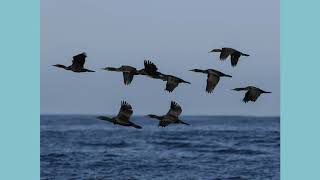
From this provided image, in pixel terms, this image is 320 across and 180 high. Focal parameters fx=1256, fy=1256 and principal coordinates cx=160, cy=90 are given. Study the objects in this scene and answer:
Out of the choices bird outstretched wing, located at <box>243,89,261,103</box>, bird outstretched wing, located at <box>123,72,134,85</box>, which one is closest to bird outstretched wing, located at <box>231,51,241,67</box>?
bird outstretched wing, located at <box>243,89,261,103</box>

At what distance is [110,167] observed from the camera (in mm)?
64625

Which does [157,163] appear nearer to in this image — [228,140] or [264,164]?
[264,164]

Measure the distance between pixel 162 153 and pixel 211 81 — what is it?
38.0 m

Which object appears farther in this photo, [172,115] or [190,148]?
[190,148]

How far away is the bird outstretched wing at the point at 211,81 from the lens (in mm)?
35391

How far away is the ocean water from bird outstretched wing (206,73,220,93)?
24.7m

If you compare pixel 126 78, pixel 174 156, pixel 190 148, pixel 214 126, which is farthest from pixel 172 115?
pixel 214 126

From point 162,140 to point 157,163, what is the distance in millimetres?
17323

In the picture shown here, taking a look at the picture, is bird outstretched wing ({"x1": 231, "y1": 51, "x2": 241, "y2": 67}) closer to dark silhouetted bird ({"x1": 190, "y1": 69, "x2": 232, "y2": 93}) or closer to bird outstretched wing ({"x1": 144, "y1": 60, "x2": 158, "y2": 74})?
dark silhouetted bird ({"x1": 190, "y1": 69, "x2": 232, "y2": 93})

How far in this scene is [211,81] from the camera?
35.6 meters

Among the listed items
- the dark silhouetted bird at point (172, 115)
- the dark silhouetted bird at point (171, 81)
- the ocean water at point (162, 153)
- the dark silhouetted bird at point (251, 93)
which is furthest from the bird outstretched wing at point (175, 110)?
the ocean water at point (162, 153)

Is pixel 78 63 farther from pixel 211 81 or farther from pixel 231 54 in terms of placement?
pixel 231 54

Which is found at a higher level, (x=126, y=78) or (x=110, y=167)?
(x=126, y=78)

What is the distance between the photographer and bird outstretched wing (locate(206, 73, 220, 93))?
35.4 metres
